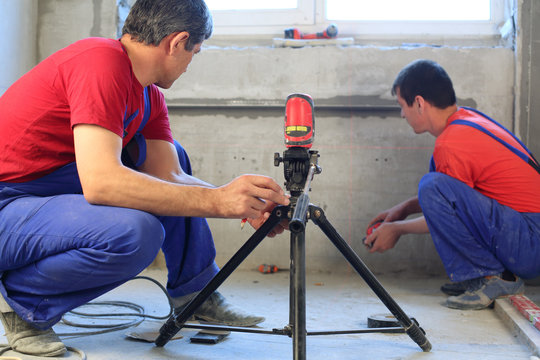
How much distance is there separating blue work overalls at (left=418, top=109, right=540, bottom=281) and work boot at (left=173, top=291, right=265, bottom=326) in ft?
2.73

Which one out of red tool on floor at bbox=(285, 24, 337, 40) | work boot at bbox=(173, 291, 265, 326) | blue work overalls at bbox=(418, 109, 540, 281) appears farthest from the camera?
red tool on floor at bbox=(285, 24, 337, 40)

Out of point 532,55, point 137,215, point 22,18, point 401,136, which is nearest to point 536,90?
point 532,55

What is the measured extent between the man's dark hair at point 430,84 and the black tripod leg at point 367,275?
1178 millimetres

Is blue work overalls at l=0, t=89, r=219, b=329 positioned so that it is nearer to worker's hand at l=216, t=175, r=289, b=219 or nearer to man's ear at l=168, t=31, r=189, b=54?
worker's hand at l=216, t=175, r=289, b=219

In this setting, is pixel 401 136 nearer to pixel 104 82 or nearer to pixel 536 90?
pixel 536 90

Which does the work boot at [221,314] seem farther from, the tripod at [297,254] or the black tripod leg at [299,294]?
the black tripod leg at [299,294]

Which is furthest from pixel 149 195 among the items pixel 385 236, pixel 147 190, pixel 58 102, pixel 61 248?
pixel 385 236

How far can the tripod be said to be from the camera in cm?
120

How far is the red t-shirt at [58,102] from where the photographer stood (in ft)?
4.51

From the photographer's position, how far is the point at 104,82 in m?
1.37

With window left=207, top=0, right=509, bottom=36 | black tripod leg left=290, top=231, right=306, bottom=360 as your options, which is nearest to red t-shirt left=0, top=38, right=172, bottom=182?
black tripod leg left=290, top=231, right=306, bottom=360

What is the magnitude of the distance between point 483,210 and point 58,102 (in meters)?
1.54

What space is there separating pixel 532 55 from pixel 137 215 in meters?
2.10

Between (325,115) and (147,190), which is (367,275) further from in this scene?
(325,115)
